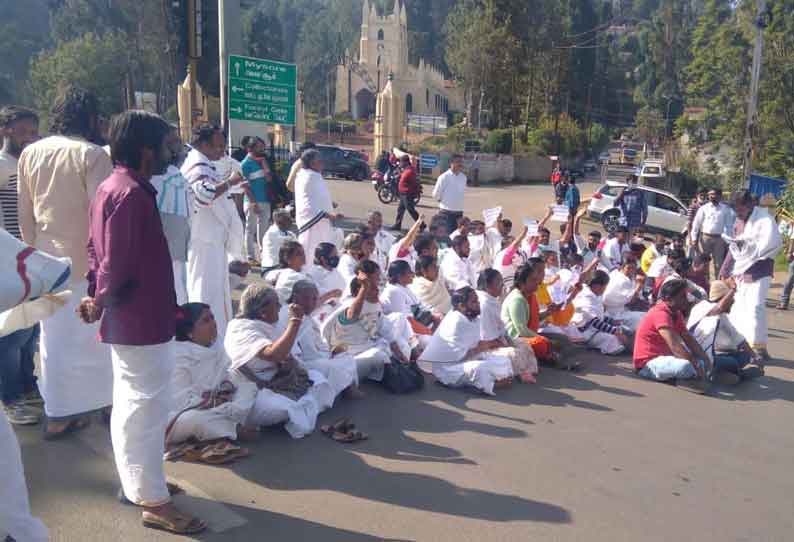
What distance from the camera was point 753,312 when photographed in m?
7.26

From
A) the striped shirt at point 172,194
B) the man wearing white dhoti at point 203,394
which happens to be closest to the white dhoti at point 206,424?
the man wearing white dhoti at point 203,394

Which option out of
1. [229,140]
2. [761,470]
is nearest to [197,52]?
[229,140]

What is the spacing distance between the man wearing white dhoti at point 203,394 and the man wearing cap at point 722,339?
418 cm

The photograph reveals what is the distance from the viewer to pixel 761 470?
466 cm

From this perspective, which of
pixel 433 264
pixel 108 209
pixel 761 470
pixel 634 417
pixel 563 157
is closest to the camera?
pixel 108 209

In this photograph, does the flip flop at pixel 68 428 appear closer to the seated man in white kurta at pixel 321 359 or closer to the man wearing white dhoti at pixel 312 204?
the seated man in white kurta at pixel 321 359

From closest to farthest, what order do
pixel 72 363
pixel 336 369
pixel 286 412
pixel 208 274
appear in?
pixel 72 363
pixel 286 412
pixel 336 369
pixel 208 274

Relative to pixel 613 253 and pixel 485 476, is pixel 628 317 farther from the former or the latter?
pixel 485 476

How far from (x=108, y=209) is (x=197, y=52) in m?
8.02

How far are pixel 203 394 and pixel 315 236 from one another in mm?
3780

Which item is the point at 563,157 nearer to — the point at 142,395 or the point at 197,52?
the point at 197,52

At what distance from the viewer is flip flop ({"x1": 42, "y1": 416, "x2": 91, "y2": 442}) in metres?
4.24

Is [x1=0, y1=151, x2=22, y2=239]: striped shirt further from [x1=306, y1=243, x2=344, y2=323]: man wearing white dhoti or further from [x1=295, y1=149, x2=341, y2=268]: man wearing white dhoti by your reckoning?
[x1=295, y1=149, x2=341, y2=268]: man wearing white dhoti

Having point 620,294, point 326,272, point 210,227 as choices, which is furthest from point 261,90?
point 620,294
